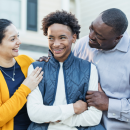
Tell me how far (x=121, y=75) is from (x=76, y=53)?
0.67 m

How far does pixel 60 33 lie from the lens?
7.00ft

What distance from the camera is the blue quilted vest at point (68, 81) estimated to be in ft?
6.95

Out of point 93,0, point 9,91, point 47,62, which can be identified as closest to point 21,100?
point 9,91

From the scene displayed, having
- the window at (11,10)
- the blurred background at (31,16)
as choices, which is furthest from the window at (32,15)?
the window at (11,10)

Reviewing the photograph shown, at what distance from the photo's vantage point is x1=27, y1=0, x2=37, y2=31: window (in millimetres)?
6046

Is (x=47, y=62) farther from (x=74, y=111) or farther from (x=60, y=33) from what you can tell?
(x=74, y=111)

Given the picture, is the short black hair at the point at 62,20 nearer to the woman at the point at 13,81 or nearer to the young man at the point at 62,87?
the young man at the point at 62,87

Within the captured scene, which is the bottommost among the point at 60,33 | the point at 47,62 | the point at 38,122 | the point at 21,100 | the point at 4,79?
the point at 38,122

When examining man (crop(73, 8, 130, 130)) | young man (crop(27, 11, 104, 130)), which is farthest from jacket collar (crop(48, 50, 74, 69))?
man (crop(73, 8, 130, 130))

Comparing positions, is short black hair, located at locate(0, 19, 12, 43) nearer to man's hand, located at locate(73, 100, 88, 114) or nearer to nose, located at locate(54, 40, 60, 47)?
nose, located at locate(54, 40, 60, 47)

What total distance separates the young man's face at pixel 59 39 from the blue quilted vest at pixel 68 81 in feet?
0.34

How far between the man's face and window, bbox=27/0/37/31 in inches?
161

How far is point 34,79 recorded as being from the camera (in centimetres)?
214

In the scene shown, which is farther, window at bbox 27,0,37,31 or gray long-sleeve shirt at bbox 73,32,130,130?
window at bbox 27,0,37,31
